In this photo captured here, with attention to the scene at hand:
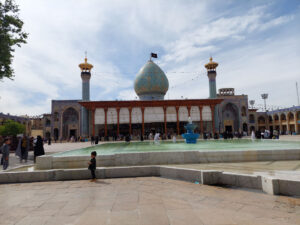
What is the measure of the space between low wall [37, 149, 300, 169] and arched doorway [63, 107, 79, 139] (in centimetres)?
3208

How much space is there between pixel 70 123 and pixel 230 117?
29.8 metres

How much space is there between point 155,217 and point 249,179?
2.45 m

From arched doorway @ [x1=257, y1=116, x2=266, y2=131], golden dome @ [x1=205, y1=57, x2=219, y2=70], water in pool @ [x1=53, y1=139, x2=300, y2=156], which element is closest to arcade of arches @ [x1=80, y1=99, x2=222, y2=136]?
golden dome @ [x1=205, y1=57, x2=219, y2=70]

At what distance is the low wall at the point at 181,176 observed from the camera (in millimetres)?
3811

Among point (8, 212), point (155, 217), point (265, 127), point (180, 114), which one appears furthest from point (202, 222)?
point (265, 127)

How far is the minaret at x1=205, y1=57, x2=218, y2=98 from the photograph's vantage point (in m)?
32.3

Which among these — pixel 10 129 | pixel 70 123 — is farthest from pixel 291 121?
pixel 10 129

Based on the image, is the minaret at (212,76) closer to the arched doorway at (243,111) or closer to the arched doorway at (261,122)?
the arched doorway at (243,111)

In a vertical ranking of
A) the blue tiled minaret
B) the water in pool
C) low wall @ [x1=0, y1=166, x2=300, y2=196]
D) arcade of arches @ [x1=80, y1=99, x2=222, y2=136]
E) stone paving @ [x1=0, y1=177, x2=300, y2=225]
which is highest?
the blue tiled minaret

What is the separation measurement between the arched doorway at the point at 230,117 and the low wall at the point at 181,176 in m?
34.4

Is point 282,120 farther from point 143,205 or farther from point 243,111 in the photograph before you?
point 143,205

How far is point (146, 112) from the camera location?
2802 cm

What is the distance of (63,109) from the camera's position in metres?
37.1

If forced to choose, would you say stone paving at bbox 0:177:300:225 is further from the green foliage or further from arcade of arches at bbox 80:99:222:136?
the green foliage
